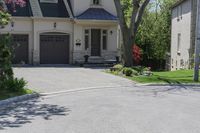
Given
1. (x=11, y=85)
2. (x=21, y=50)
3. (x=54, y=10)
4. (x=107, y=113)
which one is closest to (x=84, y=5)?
(x=54, y=10)

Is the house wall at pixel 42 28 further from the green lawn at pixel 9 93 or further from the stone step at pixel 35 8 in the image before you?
the green lawn at pixel 9 93

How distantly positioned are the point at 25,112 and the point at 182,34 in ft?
85.7

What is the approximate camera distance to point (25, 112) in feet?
42.7

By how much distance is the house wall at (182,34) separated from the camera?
34875 mm

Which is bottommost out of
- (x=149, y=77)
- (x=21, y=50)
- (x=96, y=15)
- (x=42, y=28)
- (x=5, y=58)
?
(x=149, y=77)

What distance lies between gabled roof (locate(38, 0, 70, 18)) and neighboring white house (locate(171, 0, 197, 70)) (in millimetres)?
9317

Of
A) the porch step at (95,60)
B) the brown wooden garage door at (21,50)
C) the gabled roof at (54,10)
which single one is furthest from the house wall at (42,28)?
the porch step at (95,60)

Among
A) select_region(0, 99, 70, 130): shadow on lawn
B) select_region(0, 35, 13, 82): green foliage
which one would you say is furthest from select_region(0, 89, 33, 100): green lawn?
select_region(0, 99, 70, 130): shadow on lawn

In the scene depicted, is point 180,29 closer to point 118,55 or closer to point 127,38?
point 118,55

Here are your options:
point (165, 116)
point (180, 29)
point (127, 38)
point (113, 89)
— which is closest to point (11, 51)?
point (113, 89)

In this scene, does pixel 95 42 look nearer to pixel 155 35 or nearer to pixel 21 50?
pixel 21 50

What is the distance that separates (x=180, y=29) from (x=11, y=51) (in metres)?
23.4

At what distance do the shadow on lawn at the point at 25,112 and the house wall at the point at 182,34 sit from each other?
2151 centimetres

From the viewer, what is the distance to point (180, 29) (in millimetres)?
38250
